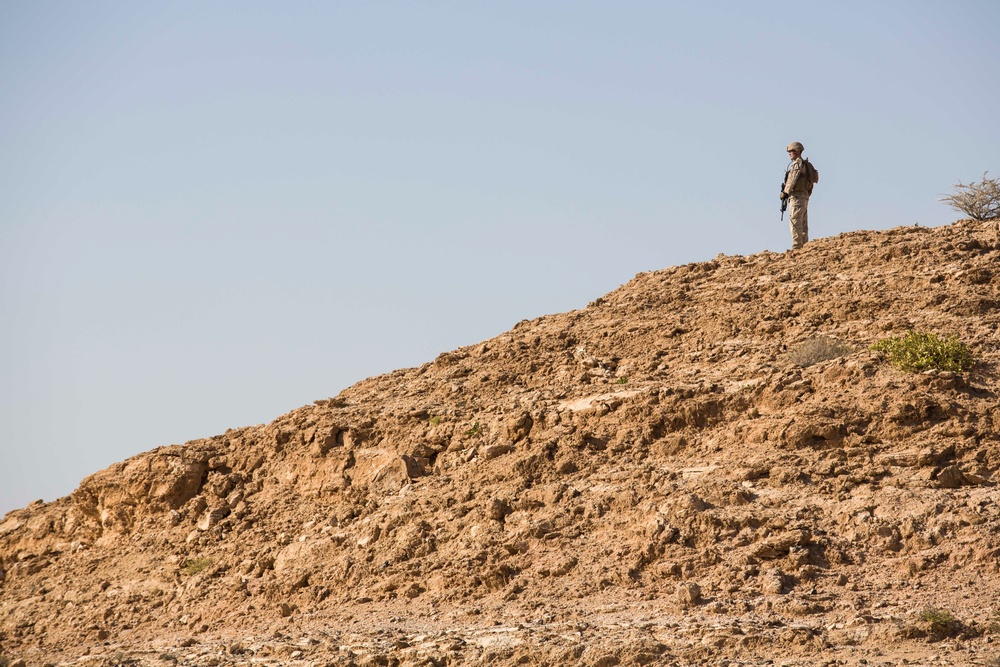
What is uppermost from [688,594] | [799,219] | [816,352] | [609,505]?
Answer: [799,219]

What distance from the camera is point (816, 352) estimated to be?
12797mm

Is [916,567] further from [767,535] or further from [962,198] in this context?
[962,198]

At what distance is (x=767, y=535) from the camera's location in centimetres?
1082

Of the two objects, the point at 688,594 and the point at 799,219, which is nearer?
the point at 688,594

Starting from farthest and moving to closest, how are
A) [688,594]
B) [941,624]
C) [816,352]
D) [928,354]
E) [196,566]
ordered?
[196,566] → [816,352] → [928,354] → [688,594] → [941,624]

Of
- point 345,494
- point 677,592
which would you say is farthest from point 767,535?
point 345,494

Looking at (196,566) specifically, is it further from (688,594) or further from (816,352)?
(816,352)

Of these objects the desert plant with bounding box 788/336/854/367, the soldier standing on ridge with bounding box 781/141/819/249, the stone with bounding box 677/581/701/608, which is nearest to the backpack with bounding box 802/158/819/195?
the soldier standing on ridge with bounding box 781/141/819/249

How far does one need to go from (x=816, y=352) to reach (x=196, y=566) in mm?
7308

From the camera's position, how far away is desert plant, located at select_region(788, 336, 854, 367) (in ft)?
41.8

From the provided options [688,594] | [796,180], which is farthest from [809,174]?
[688,594]

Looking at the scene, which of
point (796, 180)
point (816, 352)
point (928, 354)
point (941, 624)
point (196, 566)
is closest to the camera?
point (941, 624)

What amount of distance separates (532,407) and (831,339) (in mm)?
3455

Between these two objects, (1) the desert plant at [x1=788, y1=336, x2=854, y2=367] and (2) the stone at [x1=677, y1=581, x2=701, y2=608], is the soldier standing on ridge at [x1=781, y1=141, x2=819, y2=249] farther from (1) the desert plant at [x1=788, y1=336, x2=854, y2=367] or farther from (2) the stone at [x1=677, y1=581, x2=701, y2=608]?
(2) the stone at [x1=677, y1=581, x2=701, y2=608]
